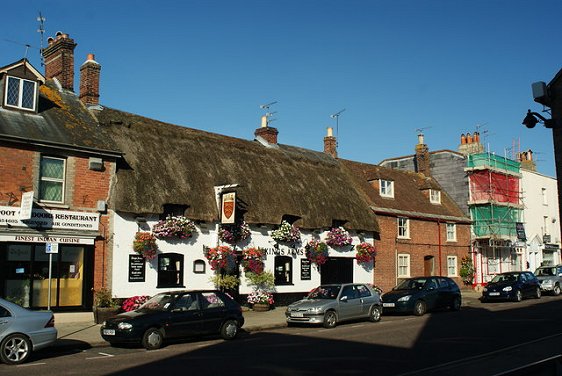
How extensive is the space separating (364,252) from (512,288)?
7653 millimetres

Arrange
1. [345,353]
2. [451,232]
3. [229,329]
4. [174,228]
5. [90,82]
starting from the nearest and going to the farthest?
1. [345,353]
2. [229,329]
3. [174,228]
4. [90,82]
5. [451,232]

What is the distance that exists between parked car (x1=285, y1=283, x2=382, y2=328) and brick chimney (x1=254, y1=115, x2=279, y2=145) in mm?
12776

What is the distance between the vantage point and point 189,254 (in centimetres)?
2211

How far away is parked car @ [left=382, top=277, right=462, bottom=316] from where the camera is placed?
2230 cm

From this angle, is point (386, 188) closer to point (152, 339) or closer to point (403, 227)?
point (403, 227)

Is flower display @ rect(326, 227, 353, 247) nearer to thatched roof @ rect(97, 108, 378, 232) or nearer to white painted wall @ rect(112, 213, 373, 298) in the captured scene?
white painted wall @ rect(112, 213, 373, 298)

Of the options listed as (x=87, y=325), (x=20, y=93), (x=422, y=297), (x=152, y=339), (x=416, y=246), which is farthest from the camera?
(x=416, y=246)

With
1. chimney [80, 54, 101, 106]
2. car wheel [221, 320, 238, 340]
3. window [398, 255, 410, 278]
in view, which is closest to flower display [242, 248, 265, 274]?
car wheel [221, 320, 238, 340]

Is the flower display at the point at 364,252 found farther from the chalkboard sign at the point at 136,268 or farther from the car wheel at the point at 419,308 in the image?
the chalkboard sign at the point at 136,268

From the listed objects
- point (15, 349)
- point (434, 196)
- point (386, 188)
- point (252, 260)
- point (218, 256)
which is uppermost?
point (386, 188)

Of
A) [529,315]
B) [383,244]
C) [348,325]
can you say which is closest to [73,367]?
[348,325]

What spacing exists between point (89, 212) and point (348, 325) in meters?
9.76

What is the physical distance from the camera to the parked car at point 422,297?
22297mm

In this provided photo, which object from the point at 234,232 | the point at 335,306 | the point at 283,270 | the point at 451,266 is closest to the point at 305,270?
the point at 283,270
